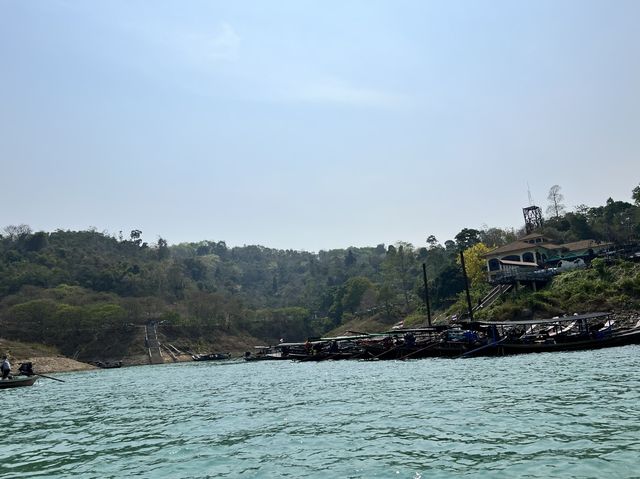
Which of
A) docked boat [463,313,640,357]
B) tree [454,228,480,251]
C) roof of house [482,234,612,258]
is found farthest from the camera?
tree [454,228,480,251]

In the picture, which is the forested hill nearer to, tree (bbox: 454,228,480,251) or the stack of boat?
tree (bbox: 454,228,480,251)

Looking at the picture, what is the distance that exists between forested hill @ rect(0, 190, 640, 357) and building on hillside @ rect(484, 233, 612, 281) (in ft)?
12.8

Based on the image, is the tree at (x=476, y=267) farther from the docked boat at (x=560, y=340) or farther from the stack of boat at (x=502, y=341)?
the docked boat at (x=560, y=340)

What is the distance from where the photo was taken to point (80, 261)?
15850 centimetres

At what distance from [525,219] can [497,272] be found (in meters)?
34.8

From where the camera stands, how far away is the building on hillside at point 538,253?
81375 mm

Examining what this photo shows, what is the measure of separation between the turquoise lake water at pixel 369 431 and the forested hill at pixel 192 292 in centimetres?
6085

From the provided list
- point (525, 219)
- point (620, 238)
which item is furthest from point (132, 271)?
point (620, 238)

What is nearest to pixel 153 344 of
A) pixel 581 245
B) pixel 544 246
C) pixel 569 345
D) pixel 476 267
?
pixel 476 267

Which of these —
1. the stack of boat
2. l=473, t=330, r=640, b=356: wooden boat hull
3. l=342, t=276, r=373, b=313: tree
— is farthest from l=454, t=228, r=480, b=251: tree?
l=473, t=330, r=640, b=356: wooden boat hull

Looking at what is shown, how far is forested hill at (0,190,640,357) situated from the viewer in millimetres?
96250

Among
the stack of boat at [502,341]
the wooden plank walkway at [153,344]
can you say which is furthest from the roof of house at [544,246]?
the wooden plank walkway at [153,344]

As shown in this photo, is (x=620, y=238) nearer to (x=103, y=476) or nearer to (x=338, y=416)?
(x=338, y=416)

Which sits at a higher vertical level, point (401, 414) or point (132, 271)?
point (132, 271)
